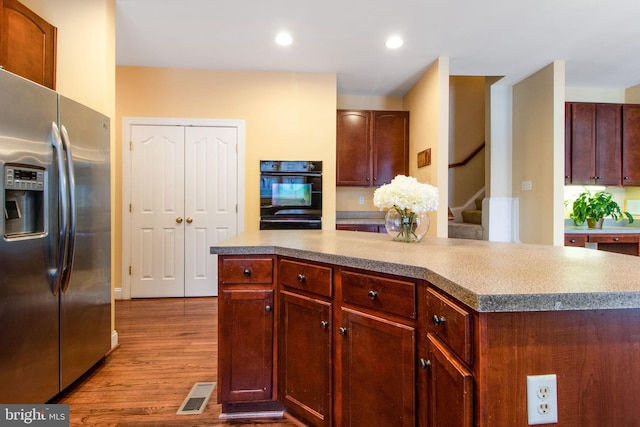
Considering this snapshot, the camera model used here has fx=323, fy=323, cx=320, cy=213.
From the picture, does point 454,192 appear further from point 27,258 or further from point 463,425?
point 27,258

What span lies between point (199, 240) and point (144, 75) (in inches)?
78.8

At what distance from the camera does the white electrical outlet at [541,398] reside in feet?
2.51

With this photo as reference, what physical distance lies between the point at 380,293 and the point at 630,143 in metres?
4.50

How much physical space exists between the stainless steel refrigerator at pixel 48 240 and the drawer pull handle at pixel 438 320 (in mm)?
1784

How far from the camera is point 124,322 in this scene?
9.82 ft

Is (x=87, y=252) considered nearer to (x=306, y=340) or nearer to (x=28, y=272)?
(x=28, y=272)

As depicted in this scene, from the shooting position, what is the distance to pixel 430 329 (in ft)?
3.44

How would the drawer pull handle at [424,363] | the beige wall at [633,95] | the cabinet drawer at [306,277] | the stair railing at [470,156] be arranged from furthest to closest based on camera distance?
the stair railing at [470,156] < the beige wall at [633,95] < the cabinet drawer at [306,277] < the drawer pull handle at [424,363]

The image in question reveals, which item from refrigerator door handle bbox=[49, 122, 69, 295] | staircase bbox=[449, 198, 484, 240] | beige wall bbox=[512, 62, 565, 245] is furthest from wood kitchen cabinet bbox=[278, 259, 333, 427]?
staircase bbox=[449, 198, 484, 240]

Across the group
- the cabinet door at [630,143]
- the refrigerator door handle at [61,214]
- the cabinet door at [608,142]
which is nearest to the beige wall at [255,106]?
the refrigerator door handle at [61,214]

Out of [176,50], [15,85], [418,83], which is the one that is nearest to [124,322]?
[15,85]

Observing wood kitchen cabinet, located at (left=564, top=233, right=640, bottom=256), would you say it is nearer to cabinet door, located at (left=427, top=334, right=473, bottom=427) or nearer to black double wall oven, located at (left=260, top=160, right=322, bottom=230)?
black double wall oven, located at (left=260, top=160, right=322, bottom=230)

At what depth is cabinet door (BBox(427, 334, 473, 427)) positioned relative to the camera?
795mm

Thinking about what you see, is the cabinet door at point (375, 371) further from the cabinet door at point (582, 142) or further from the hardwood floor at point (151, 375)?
the cabinet door at point (582, 142)
